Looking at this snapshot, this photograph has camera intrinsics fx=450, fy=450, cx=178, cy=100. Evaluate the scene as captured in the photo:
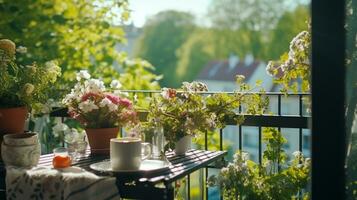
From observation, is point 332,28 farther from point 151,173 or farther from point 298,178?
point 298,178

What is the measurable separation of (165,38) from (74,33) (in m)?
20.2

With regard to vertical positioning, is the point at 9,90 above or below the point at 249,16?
below

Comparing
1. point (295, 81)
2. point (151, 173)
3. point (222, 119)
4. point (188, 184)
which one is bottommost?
point (188, 184)

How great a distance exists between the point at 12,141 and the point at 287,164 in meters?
1.39

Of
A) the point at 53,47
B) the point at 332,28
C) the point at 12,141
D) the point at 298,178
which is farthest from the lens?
the point at 53,47

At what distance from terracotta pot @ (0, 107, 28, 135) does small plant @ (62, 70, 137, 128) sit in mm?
223

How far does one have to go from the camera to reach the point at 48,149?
3277mm

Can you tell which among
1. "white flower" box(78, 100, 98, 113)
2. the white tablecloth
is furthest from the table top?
"white flower" box(78, 100, 98, 113)

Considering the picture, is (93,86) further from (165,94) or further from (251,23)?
(251,23)

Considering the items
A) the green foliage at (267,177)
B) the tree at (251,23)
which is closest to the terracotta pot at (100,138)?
the green foliage at (267,177)

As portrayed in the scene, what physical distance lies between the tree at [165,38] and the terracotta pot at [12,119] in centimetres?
2235

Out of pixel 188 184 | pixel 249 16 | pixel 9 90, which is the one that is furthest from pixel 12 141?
pixel 249 16

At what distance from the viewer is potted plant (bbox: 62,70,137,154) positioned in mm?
2109

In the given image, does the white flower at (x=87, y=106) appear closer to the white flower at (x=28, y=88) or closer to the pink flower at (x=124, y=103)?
the pink flower at (x=124, y=103)
